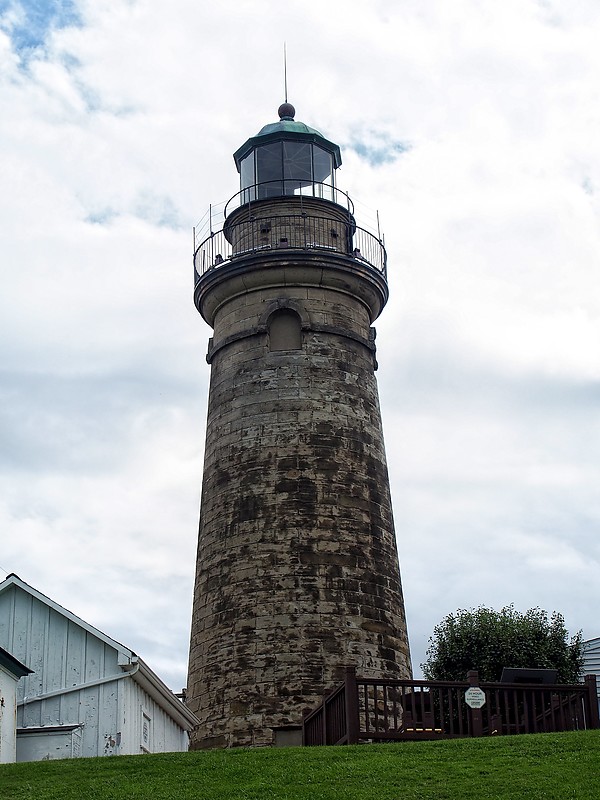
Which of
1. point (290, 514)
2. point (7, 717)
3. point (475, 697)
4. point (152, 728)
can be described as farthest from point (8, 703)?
point (475, 697)

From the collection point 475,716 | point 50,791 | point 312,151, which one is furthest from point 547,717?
point 312,151

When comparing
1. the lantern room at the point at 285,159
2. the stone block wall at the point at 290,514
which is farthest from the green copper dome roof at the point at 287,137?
the stone block wall at the point at 290,514

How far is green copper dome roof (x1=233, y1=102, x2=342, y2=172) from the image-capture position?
31375 mm

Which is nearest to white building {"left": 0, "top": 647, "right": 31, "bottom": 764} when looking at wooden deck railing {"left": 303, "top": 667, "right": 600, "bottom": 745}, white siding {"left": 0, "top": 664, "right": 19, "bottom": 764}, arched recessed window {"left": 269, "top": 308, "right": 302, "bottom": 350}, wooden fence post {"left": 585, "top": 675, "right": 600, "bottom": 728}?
white siding {"left": 0, "top": 664, "right": 19, "bottom": 764}

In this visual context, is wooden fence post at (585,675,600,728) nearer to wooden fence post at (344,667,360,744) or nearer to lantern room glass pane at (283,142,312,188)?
wooden fence post at (344,667,360,744)

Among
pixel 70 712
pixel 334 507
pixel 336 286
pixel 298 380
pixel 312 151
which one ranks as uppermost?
pixel 312 151

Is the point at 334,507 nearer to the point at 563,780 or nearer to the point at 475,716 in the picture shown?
the point at 475,716

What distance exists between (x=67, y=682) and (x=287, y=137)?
15.1 metres

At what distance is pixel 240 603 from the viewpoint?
2580 cm

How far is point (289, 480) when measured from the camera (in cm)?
2652

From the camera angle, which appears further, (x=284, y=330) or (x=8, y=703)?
(x=284, y=330)

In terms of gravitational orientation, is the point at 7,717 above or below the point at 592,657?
below

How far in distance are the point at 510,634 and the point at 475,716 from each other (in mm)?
14645

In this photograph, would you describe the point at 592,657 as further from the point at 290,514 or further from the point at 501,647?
the point at 290,514
